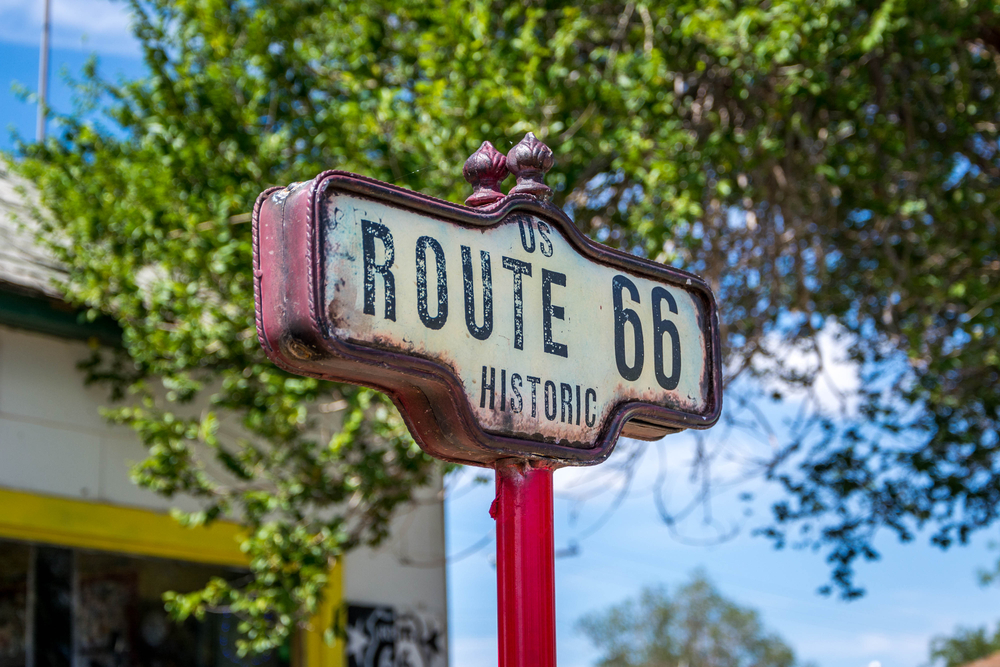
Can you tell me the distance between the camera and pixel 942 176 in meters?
6.63

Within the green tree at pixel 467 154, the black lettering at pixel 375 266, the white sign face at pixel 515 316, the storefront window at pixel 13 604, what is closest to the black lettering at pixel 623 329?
the white sign face at pixel 515 316

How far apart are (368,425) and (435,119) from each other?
1732mm

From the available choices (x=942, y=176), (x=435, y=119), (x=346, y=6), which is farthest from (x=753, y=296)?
(x=346, y=6)

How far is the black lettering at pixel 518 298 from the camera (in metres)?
1.96

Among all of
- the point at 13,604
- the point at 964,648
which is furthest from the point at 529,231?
the point at 964,648

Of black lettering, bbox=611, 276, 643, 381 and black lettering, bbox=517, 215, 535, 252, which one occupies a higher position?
black lettering, bbox=517, 215, 535, 252

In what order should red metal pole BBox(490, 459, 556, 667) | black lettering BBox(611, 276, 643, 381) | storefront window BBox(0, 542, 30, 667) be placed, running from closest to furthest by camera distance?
red metal pole BBox(490, 459, 556, 667), black lettering BBox(611, 276, 643, 381), storefront window BBox(0, 542, 30, 667)

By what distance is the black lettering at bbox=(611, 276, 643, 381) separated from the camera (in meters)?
2.16

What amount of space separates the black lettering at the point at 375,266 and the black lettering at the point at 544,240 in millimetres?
387

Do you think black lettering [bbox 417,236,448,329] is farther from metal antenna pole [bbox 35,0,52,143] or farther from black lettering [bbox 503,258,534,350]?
metal antenna pole [bbox 35,0,52,143]

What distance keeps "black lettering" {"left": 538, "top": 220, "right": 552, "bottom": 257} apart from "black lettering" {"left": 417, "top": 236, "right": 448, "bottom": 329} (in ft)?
0.91

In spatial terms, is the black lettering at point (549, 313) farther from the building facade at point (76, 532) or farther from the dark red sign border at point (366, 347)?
the building facade at point (76, 532)

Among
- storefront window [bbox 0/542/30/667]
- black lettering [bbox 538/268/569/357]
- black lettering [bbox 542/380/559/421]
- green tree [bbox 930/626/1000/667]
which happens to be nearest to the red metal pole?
black lettering [bbox 542/380/559/421]

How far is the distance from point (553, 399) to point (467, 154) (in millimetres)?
3508
